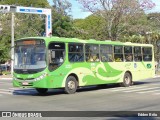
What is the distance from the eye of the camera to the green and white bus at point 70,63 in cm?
1742

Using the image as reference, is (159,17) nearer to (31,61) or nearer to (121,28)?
(121,28)

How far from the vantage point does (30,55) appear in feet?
58.1

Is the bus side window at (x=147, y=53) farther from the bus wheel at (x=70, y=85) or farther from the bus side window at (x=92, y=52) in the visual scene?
the bus wheel at (x=70, y=85)

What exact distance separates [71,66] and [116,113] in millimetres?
7332

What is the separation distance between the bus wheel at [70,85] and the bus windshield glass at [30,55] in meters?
1.84

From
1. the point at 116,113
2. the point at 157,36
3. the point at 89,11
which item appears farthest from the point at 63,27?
the point at 116,113

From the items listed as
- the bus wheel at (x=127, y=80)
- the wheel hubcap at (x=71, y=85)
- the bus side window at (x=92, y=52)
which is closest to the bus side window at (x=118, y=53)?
the bus wheel at (x=127, y=80)

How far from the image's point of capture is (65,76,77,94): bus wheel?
1848 cm

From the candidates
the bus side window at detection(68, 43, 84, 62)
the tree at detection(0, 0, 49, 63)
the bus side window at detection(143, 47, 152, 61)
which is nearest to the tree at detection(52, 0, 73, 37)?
the tree at detection(0, 0, 49, 63)

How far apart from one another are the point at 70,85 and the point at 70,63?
42.3 inches

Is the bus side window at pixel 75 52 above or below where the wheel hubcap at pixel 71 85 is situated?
above

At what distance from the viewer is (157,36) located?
53.8m

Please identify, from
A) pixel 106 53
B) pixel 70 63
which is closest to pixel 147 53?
pixel 106 53

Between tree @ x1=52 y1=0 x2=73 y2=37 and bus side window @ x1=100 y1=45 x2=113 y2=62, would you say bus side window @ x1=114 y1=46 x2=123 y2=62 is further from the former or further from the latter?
tree @ x1=52 y1=0 x2=73 y2=37
